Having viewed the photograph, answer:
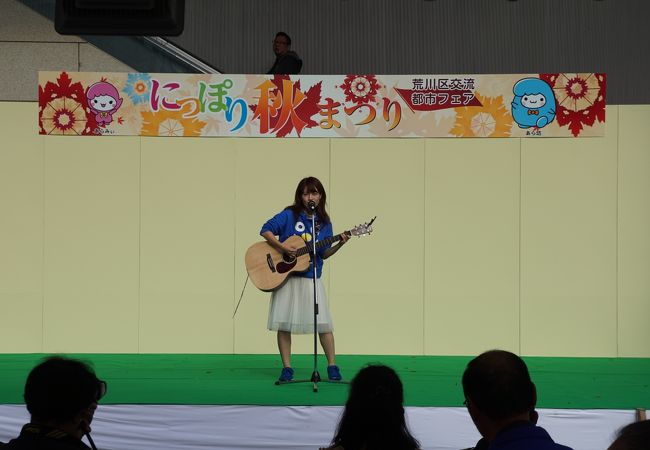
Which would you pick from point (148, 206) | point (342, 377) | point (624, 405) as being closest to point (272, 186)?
point (148, 206)

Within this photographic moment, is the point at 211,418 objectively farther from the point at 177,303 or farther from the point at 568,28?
the point at 568,28

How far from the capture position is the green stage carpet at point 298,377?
4715 mm

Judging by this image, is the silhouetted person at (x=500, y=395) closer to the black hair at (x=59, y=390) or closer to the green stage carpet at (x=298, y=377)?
the black hair at (x=59, y=390)

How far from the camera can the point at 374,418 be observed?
2402 millimetres

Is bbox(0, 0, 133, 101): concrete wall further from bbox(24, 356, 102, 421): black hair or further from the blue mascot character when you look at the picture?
bbox(24, 356, 102, 421): black hair

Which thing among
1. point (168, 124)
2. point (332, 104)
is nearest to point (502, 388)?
point (332, 104)

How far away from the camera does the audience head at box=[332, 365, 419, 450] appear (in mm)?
2381

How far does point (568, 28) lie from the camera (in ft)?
27.3

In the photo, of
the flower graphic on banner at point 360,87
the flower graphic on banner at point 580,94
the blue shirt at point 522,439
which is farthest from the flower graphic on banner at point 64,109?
the blue shirt at point 522,439

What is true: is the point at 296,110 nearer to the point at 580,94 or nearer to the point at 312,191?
the point at 312,191

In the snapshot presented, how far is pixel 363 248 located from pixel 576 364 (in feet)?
5.77

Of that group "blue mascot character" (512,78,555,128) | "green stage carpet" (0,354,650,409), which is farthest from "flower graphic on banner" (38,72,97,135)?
"blue mascot character" (512,78,555,128)

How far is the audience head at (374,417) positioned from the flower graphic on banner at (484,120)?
177 inches

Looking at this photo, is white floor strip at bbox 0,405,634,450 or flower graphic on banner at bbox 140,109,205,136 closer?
white floor strip at bbox 0,405,634,450
